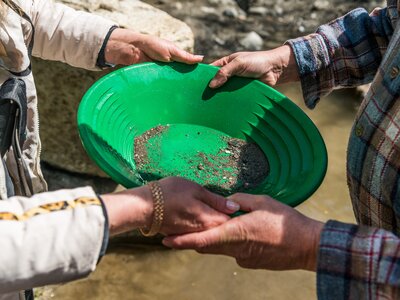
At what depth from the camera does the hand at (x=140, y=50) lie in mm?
1754

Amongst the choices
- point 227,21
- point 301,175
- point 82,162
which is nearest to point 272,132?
point 301,175

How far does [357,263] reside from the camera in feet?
3.75

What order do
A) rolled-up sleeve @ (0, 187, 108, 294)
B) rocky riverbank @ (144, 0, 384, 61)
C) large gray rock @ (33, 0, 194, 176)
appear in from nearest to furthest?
rolled-up sleeve @ (0, 187, 108, 294) → large gray rock @ (33, 0, 194, 176) → rocky riverbank @ (144, 0, 384, 61)

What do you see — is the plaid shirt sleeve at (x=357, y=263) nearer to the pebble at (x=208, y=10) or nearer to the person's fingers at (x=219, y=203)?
the person's fingers at (x=219, y=203)

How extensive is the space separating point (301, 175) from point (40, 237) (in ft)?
2.34

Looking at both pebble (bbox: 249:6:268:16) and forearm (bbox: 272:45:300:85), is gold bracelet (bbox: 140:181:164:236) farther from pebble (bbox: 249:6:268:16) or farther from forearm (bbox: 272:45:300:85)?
pebble (bbox: 249:6:268:16)

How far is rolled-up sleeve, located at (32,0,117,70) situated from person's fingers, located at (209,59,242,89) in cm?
35

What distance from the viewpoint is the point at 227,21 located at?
4.39 meters

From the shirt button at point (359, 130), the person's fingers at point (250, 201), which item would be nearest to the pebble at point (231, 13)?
the shirt button at point (359, 130)

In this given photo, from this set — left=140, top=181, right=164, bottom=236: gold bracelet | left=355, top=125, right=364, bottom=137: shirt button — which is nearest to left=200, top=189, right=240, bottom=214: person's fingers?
left=140, top=181, right=164, bottom=236: gold bracelet

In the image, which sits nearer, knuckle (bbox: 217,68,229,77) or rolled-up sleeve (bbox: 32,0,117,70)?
rolled-up sleeve (bbox: 32,0,117,70)

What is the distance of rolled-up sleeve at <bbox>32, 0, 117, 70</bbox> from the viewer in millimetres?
1629

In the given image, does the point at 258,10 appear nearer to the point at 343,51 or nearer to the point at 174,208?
the point at 343,51

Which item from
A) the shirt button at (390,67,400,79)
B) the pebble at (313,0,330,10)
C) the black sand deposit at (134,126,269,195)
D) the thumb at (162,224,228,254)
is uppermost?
the shirt button at (390,67,400,79)
